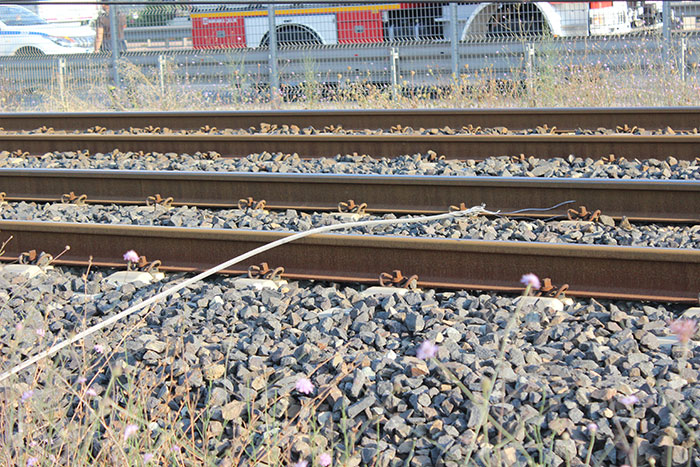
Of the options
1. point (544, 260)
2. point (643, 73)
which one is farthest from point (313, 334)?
point (643, 73)

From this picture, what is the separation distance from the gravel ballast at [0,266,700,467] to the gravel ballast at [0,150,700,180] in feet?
9.29

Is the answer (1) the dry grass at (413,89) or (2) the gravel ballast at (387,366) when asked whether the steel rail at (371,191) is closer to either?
(2) the gravel ballast at (387,366)

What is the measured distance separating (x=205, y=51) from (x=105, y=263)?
11980 millimetres

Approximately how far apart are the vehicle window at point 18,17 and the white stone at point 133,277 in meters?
17.2

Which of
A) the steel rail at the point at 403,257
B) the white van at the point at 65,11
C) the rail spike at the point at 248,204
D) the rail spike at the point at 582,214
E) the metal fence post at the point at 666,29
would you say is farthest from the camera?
the white van at the point at 65,11

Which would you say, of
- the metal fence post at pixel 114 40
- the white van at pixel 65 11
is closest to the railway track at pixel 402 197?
the metal fence post at pixel 114 40

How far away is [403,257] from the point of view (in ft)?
16.6

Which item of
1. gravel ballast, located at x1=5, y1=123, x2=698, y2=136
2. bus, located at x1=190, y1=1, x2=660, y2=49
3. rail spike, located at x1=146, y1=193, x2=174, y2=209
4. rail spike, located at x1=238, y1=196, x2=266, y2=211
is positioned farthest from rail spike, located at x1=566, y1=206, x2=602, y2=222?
bus, located at x1=190, y1=1, x2=660, y2=49

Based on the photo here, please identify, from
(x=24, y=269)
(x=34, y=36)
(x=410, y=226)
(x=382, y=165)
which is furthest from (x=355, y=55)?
(x=24, y=269)

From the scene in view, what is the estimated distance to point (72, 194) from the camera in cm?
759

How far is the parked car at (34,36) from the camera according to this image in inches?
794

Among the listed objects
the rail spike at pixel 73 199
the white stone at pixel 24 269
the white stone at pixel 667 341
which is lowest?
the white stone at pixel 667 341

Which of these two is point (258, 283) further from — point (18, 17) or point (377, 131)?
point (18, 17)

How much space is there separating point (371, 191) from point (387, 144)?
195 centimetres
